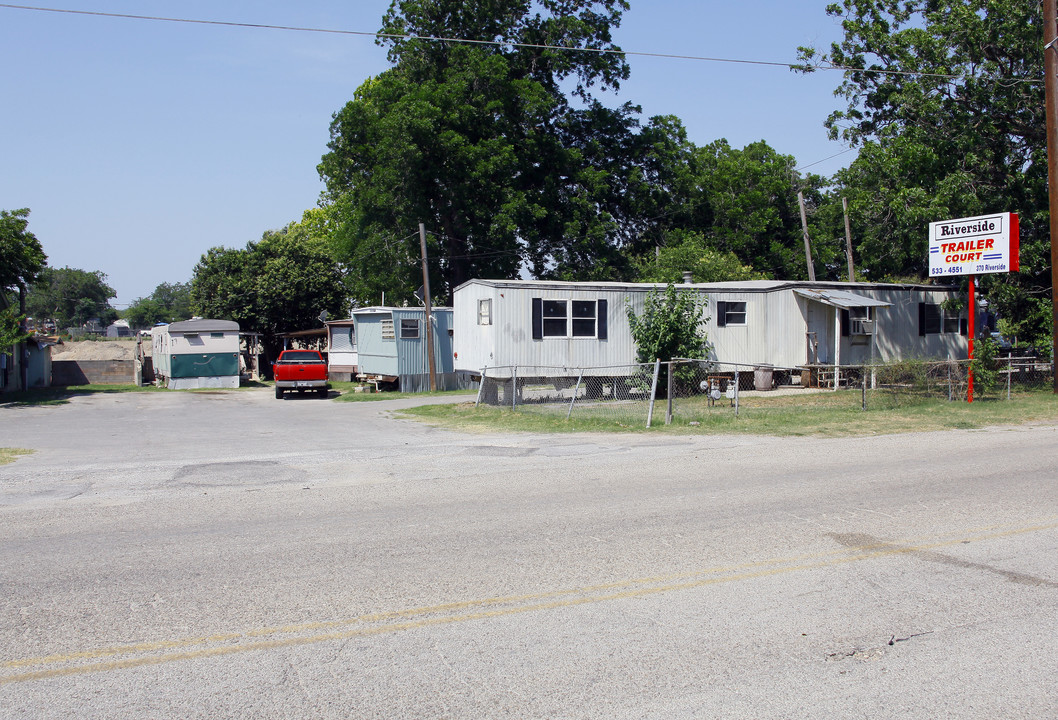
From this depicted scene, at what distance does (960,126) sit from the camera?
24.5 m

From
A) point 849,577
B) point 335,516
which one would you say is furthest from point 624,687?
point 335,516

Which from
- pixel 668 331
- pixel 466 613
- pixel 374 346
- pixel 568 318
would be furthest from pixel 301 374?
pixel 466 613

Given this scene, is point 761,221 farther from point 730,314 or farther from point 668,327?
point 668,327

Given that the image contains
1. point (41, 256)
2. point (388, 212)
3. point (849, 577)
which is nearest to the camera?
point (849, 577)

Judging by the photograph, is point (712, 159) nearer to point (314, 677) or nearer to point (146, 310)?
point (314, 677)

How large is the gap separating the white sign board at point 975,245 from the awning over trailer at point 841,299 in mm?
2329

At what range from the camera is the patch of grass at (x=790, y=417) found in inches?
624

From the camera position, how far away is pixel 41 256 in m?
30.8

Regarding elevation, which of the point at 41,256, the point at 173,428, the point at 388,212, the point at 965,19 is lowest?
the point at 173,428

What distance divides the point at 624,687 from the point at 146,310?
151077mm

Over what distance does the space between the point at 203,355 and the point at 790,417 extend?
28312mm

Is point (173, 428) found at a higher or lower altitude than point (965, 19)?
lower

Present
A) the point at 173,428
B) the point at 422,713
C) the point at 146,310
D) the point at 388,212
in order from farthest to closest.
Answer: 1. the point at 146,310
2. the point at 388,212
3. the point at 173,428
4. the point at 422,713

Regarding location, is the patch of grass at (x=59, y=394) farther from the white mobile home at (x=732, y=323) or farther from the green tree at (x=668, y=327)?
the green tree at (x=668, y=327)
